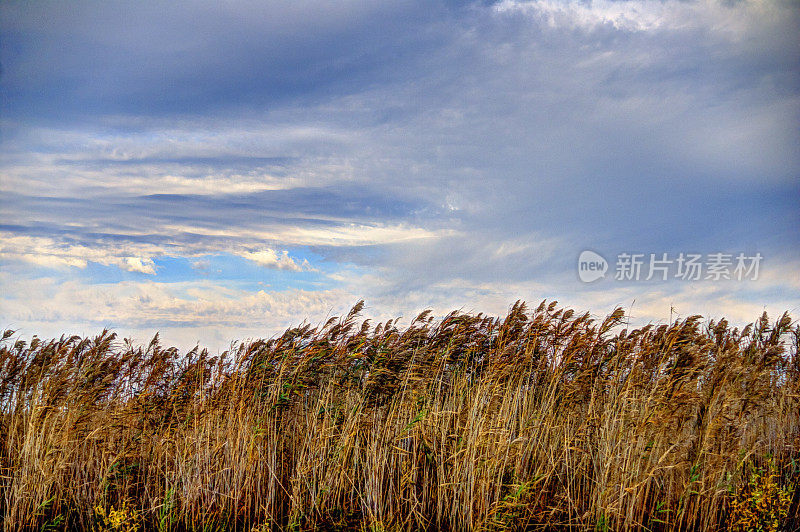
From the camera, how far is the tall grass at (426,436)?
19.6 feet

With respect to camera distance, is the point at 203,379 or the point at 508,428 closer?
the point at 508,428

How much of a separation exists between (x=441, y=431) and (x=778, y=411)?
509 centimetres

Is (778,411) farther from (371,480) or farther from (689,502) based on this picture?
(371,480)

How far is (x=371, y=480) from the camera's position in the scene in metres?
6.07

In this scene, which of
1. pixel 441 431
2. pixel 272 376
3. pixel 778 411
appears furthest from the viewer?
pixel 778 411

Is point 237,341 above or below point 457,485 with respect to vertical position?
above

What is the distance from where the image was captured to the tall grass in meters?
5.97

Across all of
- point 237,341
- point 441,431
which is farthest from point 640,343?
point 237,341

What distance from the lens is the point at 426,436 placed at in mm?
6371

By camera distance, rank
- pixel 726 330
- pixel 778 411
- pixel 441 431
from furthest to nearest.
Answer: pixel 726 330, pixel 778 411, pixel 441 431

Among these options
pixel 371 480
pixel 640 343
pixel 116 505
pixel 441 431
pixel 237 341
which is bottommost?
pixel 116 505

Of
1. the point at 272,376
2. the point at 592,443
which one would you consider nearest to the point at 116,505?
the point at 272,376

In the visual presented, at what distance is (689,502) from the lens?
20.4 feet

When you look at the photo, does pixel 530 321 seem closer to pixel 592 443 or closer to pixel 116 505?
pixel 592 443
